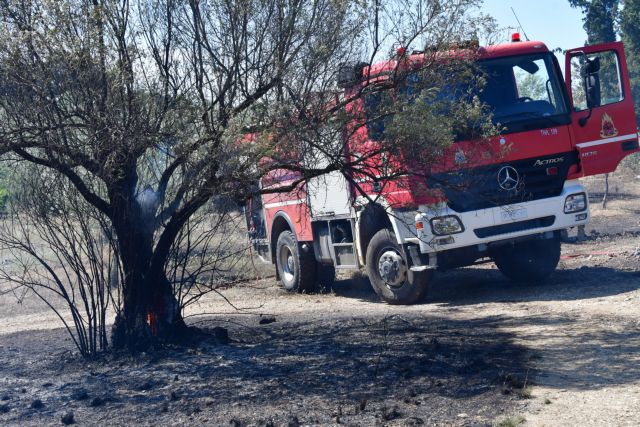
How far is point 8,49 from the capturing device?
7.47 metres

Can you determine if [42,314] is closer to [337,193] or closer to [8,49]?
[337,193]

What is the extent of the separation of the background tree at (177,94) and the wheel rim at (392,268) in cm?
369

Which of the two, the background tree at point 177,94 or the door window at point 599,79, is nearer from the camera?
the background tree at point 177,94

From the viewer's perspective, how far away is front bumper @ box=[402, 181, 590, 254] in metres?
11.3

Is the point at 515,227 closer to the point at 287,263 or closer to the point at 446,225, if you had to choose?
the point at 446,225

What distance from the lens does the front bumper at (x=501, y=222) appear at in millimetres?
11289

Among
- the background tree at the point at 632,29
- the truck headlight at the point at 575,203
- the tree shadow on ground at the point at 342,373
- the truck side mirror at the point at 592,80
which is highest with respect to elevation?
the background tree at the point at 632,29

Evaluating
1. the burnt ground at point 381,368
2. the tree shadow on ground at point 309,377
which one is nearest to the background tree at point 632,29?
the burnt ground at point 381,368

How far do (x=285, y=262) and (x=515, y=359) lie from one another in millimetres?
8097

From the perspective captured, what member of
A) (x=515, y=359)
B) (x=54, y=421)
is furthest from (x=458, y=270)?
(x=54, y=421)

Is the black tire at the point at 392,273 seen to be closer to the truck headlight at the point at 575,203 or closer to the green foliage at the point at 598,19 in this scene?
the truck headlight at the point at 575,203

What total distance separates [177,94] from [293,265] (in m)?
7.53

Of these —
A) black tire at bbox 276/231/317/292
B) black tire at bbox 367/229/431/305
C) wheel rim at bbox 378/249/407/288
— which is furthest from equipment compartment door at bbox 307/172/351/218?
black tire at bbox 276/231/317/292

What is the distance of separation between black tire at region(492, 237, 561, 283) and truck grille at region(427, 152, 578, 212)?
128cm
